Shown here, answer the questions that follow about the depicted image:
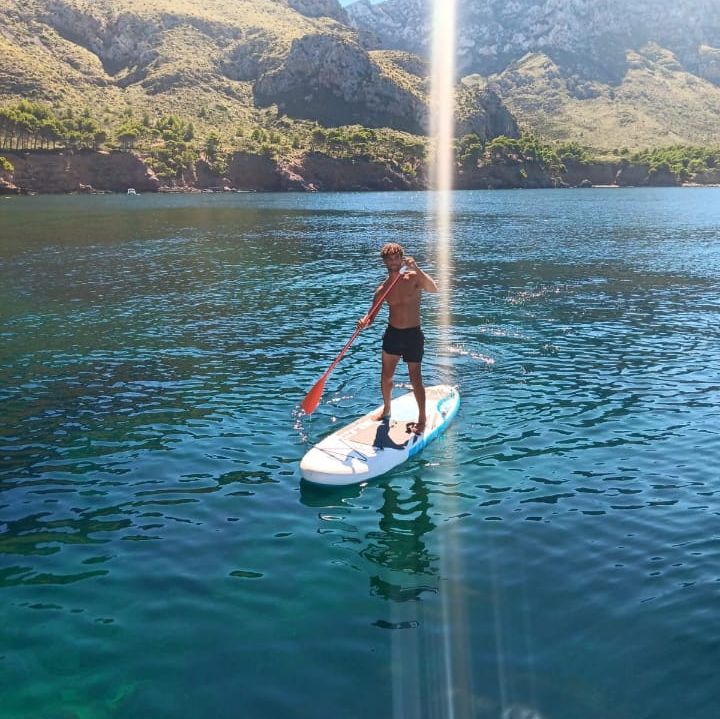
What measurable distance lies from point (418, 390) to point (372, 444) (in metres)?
1.74

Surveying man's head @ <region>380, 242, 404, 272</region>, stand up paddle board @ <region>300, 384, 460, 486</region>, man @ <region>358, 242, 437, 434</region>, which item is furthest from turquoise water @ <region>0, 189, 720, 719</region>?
man's head @ <region>380, 242, 404, 272</region>

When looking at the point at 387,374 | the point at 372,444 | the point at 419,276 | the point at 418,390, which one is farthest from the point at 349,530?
the point at 419,276

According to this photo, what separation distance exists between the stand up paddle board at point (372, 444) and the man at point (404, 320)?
482 mm

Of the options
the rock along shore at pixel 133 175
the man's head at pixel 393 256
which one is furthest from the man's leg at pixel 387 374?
the rock along shore at pixel 133 175

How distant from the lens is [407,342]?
51.0 feet

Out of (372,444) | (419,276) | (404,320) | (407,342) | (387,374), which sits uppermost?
(419,276)

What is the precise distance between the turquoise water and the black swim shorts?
7.39 ft

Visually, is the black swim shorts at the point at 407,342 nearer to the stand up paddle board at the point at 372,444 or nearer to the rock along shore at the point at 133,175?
the stand up paddle board at the point at 372,444

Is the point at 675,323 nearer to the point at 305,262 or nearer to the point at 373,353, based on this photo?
the point at 373,353

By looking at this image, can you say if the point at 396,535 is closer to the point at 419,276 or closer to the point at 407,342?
the point at 407,342

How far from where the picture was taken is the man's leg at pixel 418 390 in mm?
15625

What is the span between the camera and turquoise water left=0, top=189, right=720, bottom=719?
333 inches

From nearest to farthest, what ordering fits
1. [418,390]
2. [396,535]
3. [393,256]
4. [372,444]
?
[396,535]
[393,256]
[372,444]
[418,390]

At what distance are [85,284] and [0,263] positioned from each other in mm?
12448
